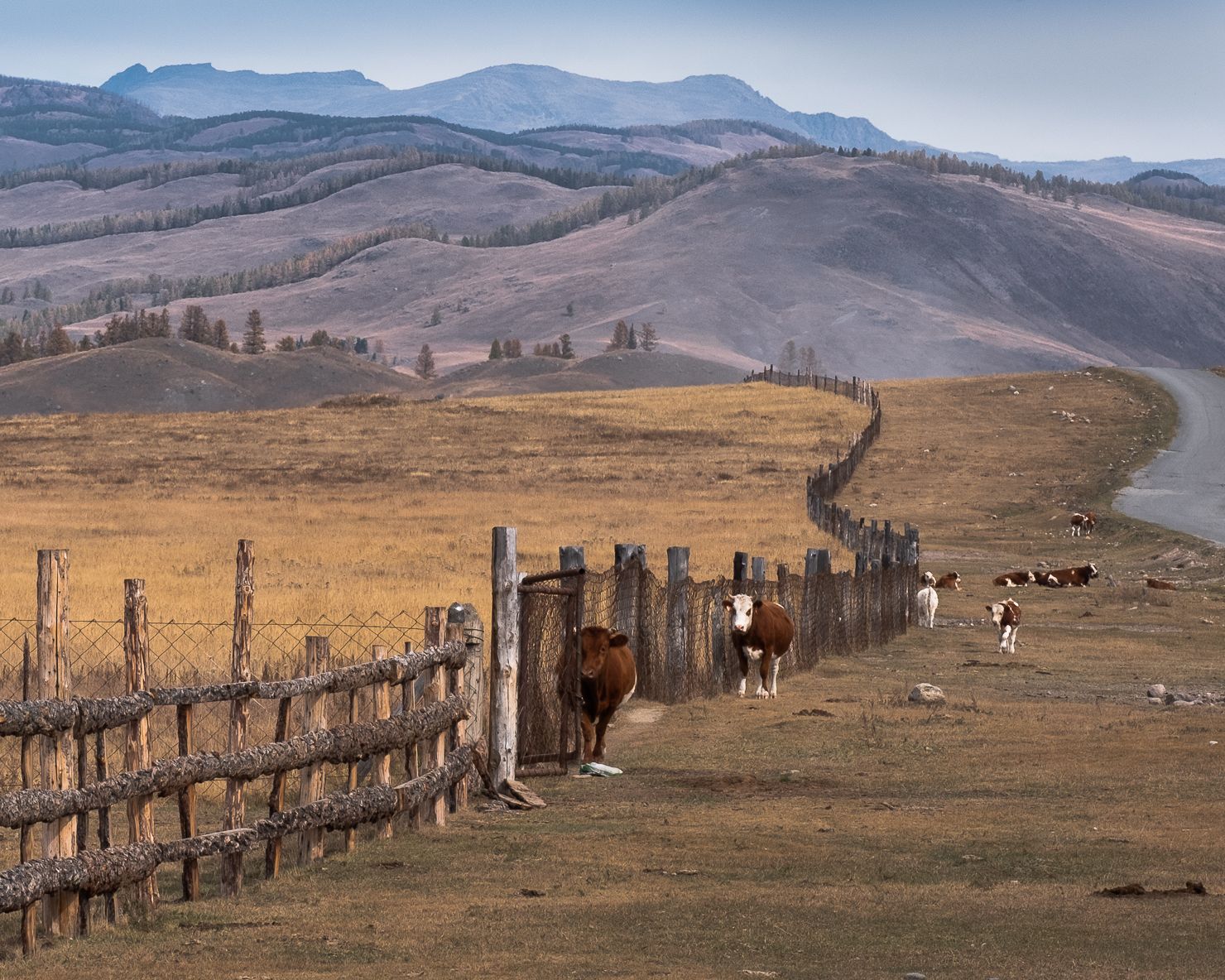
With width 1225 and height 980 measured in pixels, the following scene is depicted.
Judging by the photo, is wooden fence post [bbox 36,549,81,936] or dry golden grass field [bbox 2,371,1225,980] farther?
wooden fence post [bbox 36,549,81,936]

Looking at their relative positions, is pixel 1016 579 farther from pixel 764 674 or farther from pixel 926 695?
pixel 926 695

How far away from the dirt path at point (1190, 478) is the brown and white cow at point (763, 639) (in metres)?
Answer: 29.8

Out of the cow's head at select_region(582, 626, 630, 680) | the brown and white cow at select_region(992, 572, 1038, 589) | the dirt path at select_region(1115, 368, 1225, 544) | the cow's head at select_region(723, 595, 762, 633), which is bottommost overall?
the brown and white cow at select_region(992, 572, 1038, 589)

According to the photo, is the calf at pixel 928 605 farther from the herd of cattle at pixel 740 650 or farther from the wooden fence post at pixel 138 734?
the wooden fence post at pixel 138 734

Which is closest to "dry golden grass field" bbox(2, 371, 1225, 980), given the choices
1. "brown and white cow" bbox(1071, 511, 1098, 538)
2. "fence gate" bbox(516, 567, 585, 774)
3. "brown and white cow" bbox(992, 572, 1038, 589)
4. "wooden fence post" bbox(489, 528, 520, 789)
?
"fence gate" bbox(516, 567, 585, 774)

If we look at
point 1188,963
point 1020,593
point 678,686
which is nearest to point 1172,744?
point 678,686

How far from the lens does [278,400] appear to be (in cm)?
18138

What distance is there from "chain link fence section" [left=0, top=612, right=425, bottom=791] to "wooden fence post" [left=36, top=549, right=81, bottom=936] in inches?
143

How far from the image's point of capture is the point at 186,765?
10930 mm

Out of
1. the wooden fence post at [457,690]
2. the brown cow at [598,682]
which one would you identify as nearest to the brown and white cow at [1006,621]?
the brown cow at [598,682]

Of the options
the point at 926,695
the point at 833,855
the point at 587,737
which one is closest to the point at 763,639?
the point at 926,695

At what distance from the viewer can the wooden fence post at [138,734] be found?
10617 millimetres

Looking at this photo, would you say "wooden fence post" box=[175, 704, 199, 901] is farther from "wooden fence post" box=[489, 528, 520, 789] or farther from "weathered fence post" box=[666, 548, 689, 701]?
"weathered fence post" box=[666, 548, 689, 701]

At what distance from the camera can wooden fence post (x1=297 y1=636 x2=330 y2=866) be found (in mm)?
12312
